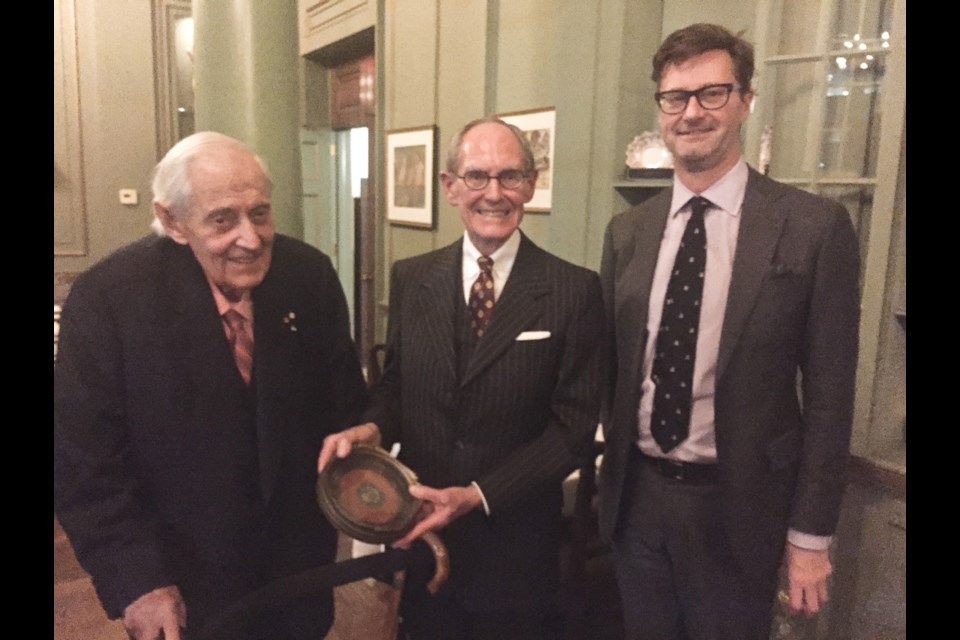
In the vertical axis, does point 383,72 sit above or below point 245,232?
above

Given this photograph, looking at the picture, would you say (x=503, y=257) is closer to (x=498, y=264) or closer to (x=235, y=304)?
(x=498, y=264)

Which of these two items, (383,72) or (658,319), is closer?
(658,319)

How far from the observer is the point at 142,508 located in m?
1.32

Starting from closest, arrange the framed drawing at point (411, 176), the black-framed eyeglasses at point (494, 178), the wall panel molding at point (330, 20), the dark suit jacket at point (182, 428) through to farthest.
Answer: the dark suit jacket at point (182, 428), the black-framed eyeglasses at point (494, 178), the framed drawing at point (411, 176), the wall panel molding at point (330, 20)

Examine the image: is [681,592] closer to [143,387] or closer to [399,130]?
[143,387]

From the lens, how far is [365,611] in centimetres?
278

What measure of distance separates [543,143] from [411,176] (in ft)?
4.52

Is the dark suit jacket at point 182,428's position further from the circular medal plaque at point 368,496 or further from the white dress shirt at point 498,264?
the white dress shirt at point 498,264

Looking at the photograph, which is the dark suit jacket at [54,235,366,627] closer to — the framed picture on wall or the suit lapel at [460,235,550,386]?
the suit lapel at [460,235,550,386]

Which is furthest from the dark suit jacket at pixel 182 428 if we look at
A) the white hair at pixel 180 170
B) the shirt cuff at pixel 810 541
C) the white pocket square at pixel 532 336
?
the shirt cuff at pixel 810 541

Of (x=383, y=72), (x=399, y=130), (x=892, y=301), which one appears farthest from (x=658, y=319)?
(x=383, y=72)

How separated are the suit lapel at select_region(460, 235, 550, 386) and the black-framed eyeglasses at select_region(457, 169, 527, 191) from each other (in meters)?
0.19

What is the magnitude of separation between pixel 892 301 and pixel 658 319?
88 centimetres

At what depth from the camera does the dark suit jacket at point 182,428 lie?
125 centimetres
